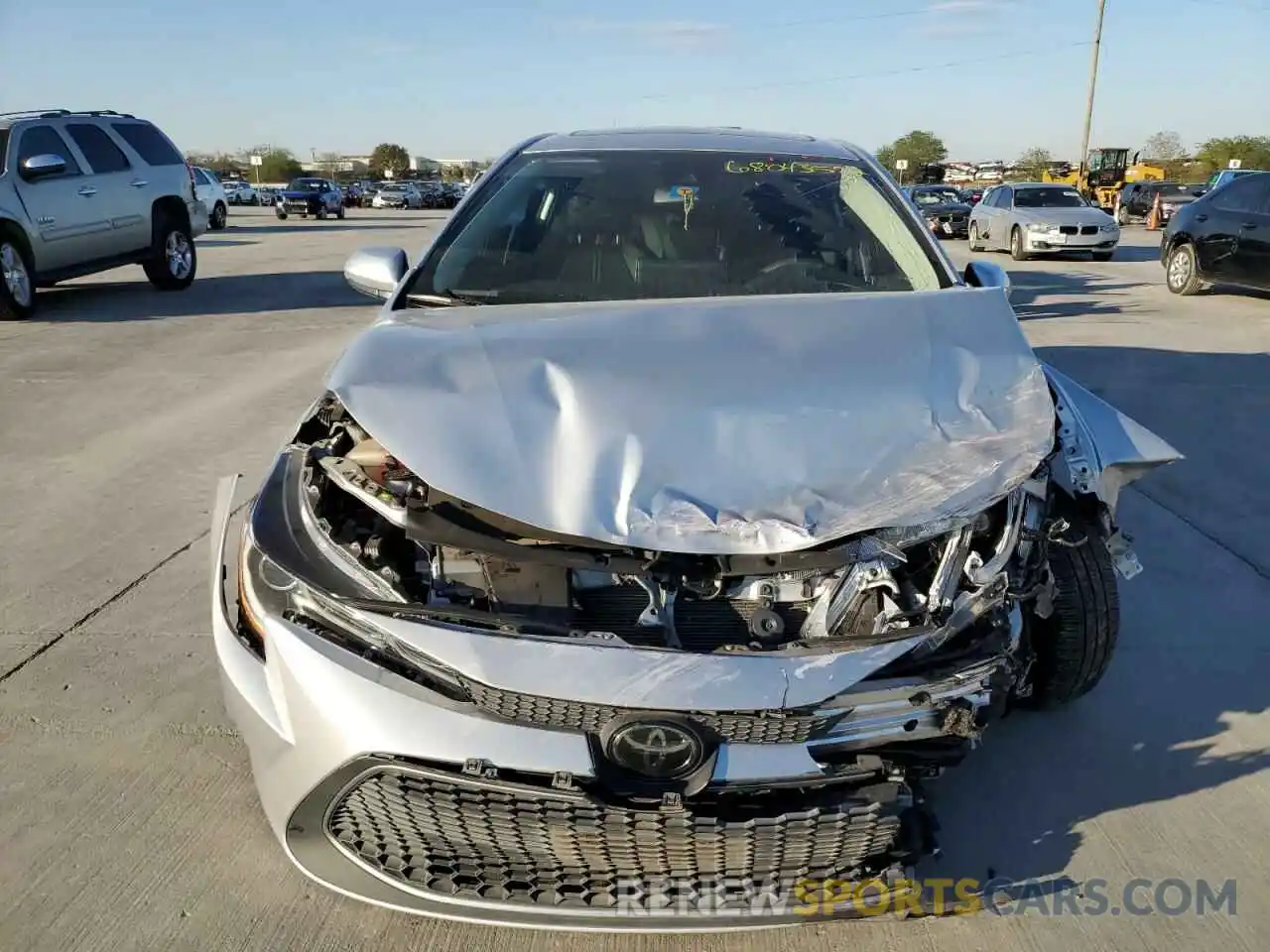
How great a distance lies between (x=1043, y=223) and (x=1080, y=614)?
15315mm

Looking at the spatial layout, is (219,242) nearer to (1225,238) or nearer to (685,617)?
(1225,238)

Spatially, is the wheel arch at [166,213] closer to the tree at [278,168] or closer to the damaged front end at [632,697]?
the damaged front end at [632,697]

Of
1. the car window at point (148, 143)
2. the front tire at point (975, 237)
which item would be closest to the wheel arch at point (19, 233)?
the car window at point (148, 143)

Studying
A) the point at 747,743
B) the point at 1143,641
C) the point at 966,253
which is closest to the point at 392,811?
the point at 747,743

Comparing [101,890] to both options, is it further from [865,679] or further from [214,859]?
[865,679]

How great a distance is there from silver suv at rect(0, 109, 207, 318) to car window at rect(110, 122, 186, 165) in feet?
0.05

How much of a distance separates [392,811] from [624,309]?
1.49m

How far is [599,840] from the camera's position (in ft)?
6.42

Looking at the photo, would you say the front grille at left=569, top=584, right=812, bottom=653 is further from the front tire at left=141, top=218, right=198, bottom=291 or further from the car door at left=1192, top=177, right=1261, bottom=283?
the front tire at left=141, top=218, right=198, bottom=291

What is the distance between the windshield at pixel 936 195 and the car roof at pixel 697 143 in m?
21.5

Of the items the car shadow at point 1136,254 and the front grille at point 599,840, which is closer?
the front grille at point 599,840

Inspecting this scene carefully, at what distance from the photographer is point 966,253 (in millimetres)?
19562

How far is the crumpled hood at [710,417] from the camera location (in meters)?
2.16

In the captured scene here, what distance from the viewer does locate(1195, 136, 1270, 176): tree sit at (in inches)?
2143
